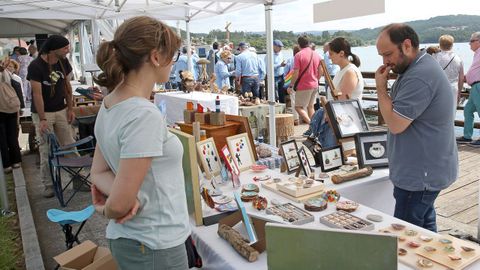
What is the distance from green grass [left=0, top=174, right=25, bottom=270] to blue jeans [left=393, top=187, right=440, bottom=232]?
2502mm

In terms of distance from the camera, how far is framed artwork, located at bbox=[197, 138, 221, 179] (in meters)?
2.20

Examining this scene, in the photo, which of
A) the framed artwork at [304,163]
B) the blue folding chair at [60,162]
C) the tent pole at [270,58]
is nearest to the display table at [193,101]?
the tent pole at [270,58]

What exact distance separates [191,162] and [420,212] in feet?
3.40

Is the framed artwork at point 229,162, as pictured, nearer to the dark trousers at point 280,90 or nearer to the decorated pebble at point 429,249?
the decorated pebble at point 429,249

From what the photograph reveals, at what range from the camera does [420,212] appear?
178 centimetres

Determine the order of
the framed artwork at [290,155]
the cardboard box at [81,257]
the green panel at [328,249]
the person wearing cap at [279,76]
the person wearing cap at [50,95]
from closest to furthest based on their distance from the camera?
the green panel at [328,249], the cardboard box at [81,257], the framed artwork at [290,155], the person wearing cap at [50,95], the person wearing cap at [279,76]

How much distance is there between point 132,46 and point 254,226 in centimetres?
84

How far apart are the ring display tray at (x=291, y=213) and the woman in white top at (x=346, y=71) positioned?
59.5 inches

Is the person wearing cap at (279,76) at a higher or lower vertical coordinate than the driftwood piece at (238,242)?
higher

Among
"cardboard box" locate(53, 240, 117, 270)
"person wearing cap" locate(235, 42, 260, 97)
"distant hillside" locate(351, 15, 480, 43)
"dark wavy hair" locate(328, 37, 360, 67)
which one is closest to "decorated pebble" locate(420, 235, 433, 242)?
"cardboard box" locate(53, 240, 117, 270)

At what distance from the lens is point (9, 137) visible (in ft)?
15.9

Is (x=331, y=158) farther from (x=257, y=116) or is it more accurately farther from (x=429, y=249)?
(x=257, y=116)

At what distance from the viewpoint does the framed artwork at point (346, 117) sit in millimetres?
2441

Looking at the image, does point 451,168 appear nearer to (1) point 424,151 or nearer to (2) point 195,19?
(1) point 424,151
